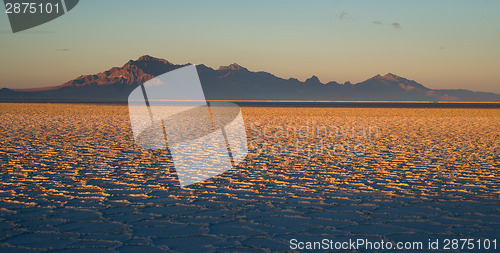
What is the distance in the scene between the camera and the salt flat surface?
3.70 metres

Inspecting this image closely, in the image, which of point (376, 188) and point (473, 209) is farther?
point (376, 188)

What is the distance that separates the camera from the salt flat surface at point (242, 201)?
3.70 m

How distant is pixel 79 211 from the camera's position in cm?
447

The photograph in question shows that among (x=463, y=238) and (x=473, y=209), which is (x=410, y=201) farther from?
(x=463, y=238)

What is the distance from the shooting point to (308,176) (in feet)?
21.5

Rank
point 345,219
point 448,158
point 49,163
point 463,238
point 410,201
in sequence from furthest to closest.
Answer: point 448,158, point 49,163, point 410,201, point 345,219, point 463,238

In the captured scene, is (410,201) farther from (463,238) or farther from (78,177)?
(78,177)

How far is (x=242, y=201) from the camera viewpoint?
4.98 m

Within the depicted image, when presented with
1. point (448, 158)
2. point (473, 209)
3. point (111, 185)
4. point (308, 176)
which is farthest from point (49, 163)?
point (448, 158)

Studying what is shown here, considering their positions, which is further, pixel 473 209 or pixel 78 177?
pixel 78 177

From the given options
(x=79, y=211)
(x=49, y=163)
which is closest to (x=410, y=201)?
(x=79, y=211)

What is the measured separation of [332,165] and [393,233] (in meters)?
3.82

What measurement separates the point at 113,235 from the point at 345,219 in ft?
6.23

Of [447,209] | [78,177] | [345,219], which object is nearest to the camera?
[345,219]
